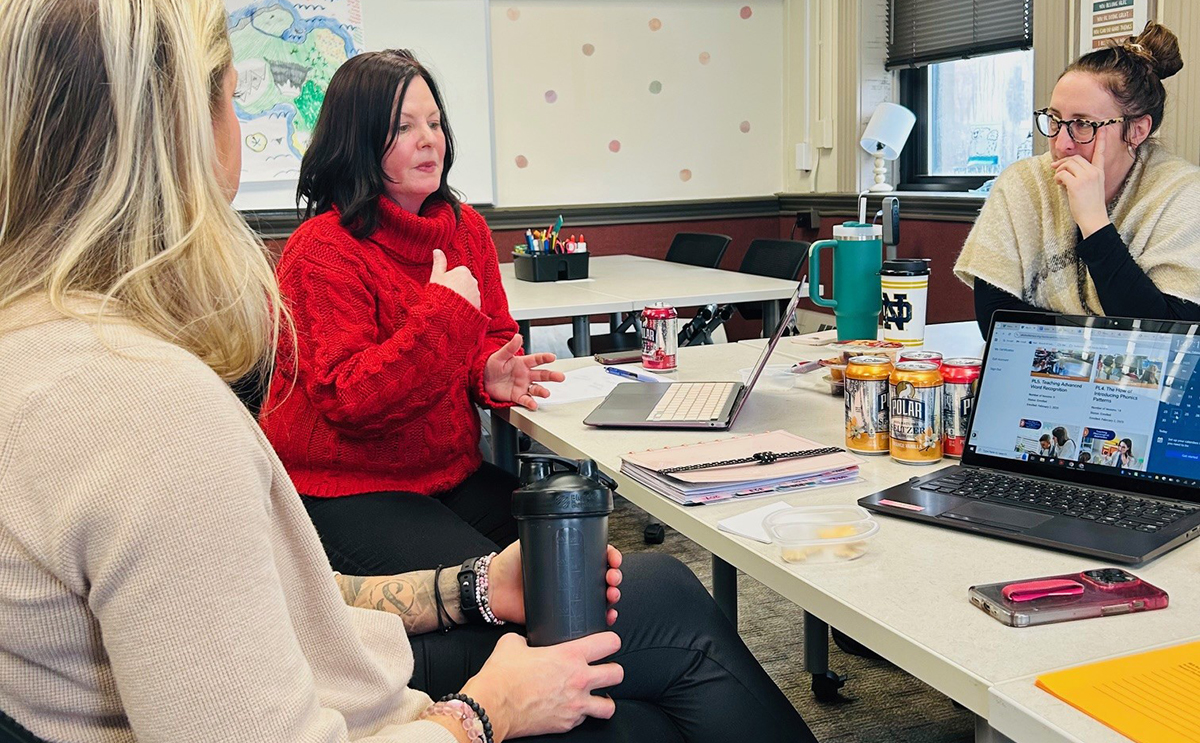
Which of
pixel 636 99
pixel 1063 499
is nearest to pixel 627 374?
pixel 1063 499

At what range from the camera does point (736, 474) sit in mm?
1312

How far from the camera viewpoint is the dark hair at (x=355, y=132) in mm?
1947

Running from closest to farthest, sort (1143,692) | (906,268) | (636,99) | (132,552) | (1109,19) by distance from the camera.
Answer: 1. (132,552)
2. (1143,692)
3. (906,268)
4. (1109,19)
5. (636,99)

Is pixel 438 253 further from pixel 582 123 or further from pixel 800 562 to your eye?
pixel 582 123

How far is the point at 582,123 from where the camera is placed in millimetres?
5340

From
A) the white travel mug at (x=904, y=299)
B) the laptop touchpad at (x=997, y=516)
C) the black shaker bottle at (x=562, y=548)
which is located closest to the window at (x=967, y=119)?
the white travel mug at (x=904, y=299)

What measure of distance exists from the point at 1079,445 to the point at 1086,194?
3.13 feet

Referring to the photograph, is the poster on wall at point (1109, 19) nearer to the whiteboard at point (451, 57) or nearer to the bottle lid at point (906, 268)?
the bottle lid at point (906, 268)

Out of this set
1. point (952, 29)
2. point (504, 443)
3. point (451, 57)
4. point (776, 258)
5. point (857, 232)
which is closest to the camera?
point (857, 232)

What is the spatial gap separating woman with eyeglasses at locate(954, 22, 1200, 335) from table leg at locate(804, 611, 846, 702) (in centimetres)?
71

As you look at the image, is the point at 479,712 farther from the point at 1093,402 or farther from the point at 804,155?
the point at 804,155

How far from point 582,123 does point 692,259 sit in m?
1.20

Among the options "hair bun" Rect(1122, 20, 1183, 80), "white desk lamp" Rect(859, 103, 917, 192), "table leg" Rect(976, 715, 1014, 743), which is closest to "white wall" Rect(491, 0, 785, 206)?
"white desk lamp" Rect(859, 103, 917, 192)

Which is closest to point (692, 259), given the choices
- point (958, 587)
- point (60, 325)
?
point (958, 587)
